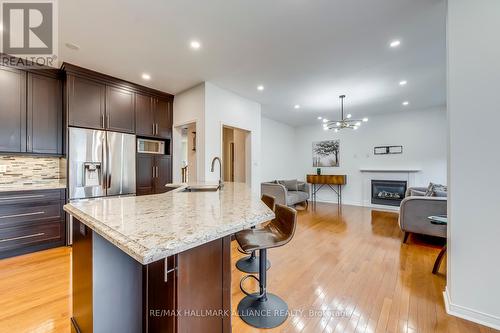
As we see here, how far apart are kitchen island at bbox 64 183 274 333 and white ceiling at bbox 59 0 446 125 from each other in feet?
6.89

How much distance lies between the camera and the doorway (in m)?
5.21

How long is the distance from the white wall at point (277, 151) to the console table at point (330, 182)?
0.91 metres

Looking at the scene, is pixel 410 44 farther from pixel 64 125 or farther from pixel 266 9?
pixel 64 125

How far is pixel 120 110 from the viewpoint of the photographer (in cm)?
373

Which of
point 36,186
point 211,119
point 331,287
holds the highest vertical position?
point 211,119

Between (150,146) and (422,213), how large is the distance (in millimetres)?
4929

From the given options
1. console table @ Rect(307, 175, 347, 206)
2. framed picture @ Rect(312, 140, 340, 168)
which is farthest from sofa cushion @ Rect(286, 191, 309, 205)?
framed picture @ Rect(312, 140, 340, 168)

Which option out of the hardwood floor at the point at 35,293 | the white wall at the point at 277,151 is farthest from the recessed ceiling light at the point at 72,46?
the white wall at the point at 277,151

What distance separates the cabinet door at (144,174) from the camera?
13.1 feet

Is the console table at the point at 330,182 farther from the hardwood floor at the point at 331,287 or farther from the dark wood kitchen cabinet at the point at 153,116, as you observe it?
the dark wood kitchen cabinet at the point at 153,116

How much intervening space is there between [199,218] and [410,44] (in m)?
3.47

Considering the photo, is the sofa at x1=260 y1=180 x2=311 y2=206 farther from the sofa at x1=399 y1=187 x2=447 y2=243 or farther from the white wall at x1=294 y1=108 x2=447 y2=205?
the sofa at x1=399 y1=187 x2=447 y2=243

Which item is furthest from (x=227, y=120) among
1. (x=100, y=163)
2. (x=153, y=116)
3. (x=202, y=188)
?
(x=100, y=163)

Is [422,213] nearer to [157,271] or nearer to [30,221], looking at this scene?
[157,271]
